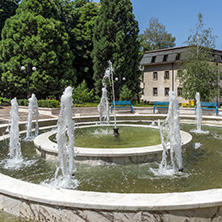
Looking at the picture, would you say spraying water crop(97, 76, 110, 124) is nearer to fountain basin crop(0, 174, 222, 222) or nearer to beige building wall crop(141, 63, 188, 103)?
fountain basin crop(0, 174, 222, 222)

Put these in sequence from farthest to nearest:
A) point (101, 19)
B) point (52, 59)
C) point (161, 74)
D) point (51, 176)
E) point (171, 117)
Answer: point (161, 74) → point (101, 19) → point (52, 59) → point (171, 117) → point (51, 176)

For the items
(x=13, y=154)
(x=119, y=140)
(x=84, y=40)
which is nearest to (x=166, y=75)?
(x=84, y=40)

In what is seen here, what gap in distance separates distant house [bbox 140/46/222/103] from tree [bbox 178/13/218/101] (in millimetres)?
9665

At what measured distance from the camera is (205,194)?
3.41 m

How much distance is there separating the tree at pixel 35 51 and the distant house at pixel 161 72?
45.3ft

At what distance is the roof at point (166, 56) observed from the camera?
31547 mm

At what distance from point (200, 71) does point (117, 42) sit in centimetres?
1049

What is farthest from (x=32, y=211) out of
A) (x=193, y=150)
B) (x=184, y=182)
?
(x=193, y=150)

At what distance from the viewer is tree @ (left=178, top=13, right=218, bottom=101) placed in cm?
1981

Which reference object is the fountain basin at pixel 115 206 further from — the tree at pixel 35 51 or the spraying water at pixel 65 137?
the tree at pixel 35 51

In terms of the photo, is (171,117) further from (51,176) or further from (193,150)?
(51,176)

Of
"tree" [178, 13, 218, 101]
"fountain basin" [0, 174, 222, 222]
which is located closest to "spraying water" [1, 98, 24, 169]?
"fountain basin" [0, 174, 222, 222]

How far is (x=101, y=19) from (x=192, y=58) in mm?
12321

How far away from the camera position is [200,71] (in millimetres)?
19812
